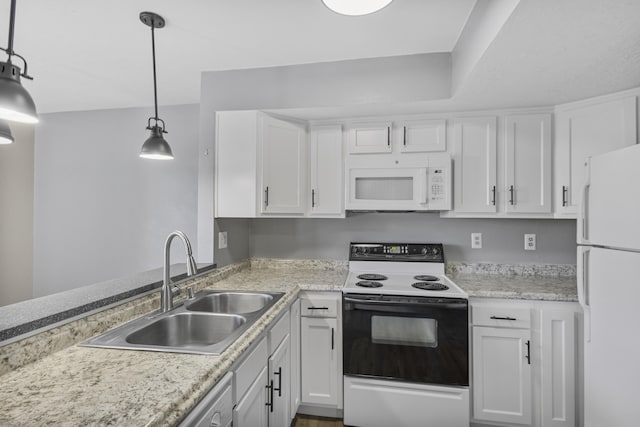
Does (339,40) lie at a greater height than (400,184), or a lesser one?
greater

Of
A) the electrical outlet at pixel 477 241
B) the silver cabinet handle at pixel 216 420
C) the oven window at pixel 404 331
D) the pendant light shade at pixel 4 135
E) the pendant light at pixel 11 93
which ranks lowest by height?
the oven window at pixel 404 331

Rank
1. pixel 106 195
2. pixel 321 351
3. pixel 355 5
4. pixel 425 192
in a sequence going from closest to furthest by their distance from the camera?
pixel 355 5
pixel 321 351
pixel 425 192
pixel 106 195

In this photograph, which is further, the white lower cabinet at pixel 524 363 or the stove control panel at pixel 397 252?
the stove control panel at pixel 397 252

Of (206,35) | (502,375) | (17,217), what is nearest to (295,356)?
(502,375)

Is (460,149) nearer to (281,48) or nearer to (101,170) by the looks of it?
(281,48)

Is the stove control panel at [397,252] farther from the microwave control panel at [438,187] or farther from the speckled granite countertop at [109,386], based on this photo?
the speckled granite countertop at [109,386]

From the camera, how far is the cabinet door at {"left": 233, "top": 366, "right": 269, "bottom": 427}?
1.17 meters

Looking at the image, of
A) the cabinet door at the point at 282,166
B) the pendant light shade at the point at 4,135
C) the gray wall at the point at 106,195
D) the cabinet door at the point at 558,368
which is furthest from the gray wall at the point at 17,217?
the cabinet door at the point at 558,368

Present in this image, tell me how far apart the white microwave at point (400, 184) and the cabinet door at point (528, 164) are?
43cm

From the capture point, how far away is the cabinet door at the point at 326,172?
2352mm

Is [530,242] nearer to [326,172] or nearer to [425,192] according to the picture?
[425,192]

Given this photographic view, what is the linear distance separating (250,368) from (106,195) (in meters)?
2.74

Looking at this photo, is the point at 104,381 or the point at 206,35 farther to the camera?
the point at 206,35

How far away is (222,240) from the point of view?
2332mm
